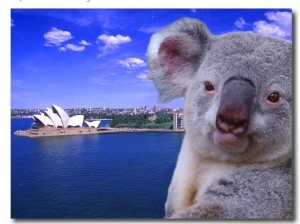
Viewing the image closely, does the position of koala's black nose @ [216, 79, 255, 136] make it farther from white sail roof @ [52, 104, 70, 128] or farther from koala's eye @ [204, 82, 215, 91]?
white sail roof @ [52, 104, 70, 128]

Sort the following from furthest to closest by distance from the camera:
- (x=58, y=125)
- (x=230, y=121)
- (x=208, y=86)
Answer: (x=58, y=125)
(x=208, y=86)
(x=230, y=121)

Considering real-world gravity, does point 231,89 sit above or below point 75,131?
above

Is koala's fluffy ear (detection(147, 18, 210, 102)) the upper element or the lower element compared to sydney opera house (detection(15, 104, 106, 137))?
upper

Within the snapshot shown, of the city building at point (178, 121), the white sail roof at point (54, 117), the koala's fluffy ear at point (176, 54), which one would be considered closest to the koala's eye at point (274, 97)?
the koala's fluffy ear at point (176, 54)

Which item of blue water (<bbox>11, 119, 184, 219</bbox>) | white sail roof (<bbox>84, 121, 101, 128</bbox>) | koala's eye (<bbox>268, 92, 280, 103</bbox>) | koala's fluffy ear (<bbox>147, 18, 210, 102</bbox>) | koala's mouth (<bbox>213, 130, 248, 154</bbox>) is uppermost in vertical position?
koala's fluffy ear (<bbox>147, 18, 210, 102</bbox>)

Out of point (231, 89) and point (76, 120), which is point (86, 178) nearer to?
point (76, 120)

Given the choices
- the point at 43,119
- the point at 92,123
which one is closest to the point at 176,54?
the point at 92,123

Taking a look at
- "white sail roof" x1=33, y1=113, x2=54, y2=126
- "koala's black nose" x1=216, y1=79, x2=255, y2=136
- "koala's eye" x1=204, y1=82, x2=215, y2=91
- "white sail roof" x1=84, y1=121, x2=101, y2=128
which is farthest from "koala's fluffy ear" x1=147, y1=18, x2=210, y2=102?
"white sail roof" x1=33, y1=113, x2=54, y2=126

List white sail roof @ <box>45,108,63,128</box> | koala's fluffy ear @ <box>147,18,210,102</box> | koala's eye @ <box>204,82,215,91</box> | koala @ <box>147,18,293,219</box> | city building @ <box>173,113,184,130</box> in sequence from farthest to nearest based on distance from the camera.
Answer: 1. white sail roof @ <box>45,108,63,128</box>
2. city building @ <box>173,113,184,130</box>
3. koala's fluffy ear @ <box>147,18,210,102</box>
4. koala's eye @ <box>204,82,215,91</box>
5. koala @ <box>147,18,293,219</box>
